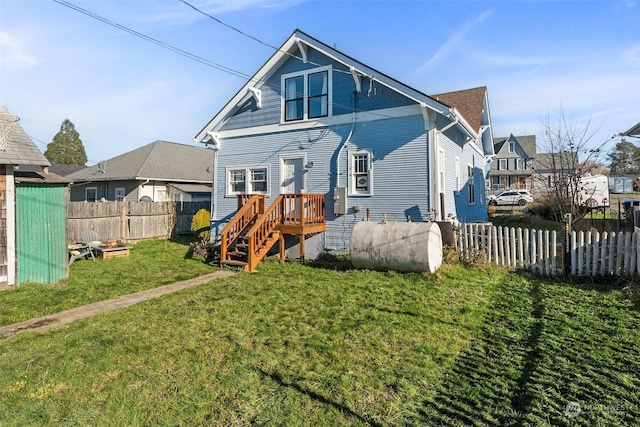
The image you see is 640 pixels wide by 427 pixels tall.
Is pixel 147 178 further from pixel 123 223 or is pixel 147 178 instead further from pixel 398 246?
pixel 398 246

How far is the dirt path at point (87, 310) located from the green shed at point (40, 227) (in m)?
2.86

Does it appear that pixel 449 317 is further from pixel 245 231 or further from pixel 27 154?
pixel 27 154

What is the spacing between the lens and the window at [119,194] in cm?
2158

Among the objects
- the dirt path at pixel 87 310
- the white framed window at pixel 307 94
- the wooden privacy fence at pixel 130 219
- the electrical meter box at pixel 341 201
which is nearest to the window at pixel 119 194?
the wooden privacy fence at pixel 130 219

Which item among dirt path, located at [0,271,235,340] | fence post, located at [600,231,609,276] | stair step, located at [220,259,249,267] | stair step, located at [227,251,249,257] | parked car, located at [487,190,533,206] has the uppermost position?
parked car, located at [487,190,533,206]

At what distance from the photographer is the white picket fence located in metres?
7.32

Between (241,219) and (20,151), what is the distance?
589cm

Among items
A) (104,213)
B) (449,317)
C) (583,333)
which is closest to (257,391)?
(449,317)

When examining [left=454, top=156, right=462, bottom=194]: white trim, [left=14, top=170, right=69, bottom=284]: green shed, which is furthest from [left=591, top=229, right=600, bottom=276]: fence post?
[left=14, top=170, right=69, bottom=284]: green shed

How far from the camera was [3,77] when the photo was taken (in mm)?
9484

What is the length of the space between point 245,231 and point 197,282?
11.4ft

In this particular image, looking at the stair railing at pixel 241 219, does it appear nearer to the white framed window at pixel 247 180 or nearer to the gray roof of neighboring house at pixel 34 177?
the white framed window at pixel 247 180

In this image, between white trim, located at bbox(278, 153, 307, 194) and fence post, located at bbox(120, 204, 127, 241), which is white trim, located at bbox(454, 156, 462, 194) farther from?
fence post, located at bbox(120, 204, 127, 241)

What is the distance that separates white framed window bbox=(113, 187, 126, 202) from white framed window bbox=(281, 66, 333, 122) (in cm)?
1415
